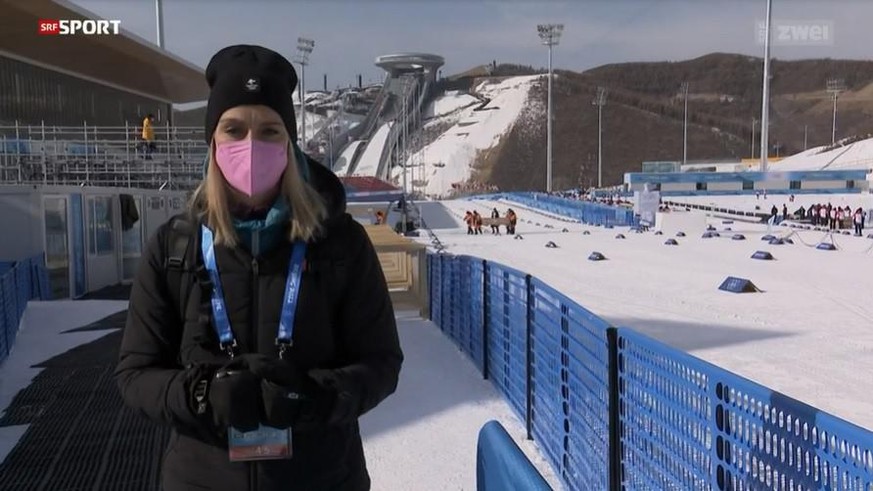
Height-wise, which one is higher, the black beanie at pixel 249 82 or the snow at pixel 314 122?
the snow at pixel 314 122

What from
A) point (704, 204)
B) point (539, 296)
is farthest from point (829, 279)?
point (704, 204)

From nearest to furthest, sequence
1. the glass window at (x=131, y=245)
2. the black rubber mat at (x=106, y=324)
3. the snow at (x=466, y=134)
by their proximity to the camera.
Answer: the black rubber mat at (x=106, y=324)
the glass window at (x=131, y=245)
the snow at (x=466, y=134)

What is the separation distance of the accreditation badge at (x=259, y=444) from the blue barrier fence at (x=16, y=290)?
744cm

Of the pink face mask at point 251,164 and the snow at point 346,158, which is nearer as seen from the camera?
the pink face mask at point 251,164

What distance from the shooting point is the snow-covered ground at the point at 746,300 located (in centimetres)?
866

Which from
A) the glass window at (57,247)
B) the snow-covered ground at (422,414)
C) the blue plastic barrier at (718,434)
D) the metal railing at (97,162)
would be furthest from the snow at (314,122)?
the blue plastic barrier at (718,434)

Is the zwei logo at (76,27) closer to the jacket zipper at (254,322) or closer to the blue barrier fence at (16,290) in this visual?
the blue barrier fence at (16,290)

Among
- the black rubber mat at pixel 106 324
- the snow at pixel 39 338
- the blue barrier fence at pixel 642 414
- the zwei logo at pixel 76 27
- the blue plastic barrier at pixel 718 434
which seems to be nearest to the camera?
the blue plastic barrier at pixel 718 434

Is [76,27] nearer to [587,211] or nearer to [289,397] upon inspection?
[587,211]

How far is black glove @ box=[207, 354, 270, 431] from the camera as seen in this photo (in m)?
1.84

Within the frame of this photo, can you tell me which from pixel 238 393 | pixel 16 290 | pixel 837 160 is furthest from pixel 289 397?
pixel 837 160

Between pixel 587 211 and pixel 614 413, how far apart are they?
132 feet

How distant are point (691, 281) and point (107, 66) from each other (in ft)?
96.2

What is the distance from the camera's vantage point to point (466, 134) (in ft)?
387
